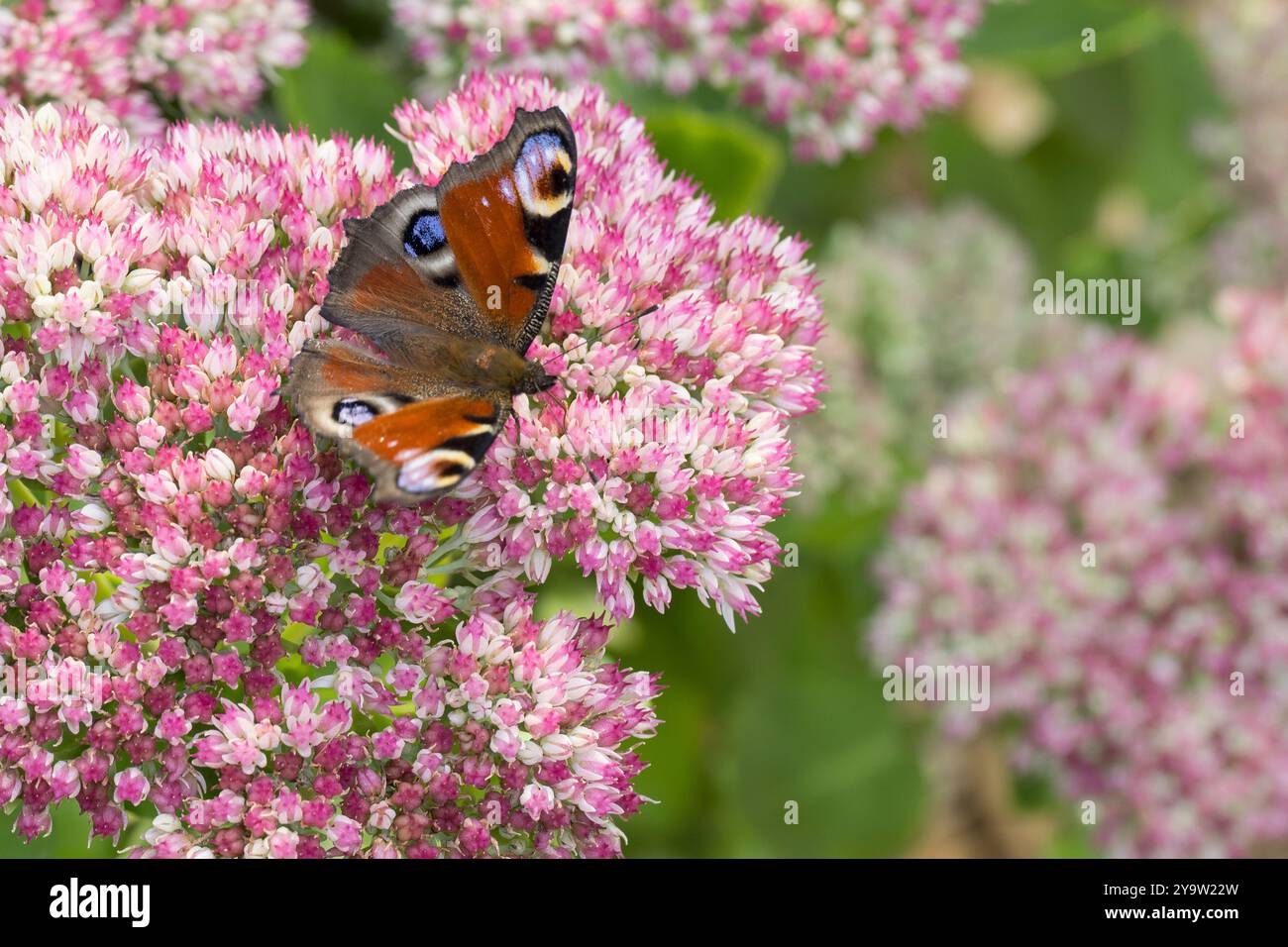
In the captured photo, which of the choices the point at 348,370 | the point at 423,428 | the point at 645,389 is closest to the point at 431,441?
the point at 423,428

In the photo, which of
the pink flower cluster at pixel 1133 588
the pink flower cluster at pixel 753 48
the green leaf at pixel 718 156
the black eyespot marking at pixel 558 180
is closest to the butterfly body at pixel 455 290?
the black eyespot marking at pixel 558 180

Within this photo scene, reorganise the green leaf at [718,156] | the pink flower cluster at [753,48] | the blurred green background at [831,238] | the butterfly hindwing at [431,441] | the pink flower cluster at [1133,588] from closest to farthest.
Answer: the butterfly hindwing at [431,441], the pink flower cluster at [753,48], the green leaf at [718,156], the blurred green background at [831,238], the pink flower cluster at [1133,588]

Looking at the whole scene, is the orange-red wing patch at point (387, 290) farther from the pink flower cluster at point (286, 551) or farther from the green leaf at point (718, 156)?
the green leaf at point (718, 156)

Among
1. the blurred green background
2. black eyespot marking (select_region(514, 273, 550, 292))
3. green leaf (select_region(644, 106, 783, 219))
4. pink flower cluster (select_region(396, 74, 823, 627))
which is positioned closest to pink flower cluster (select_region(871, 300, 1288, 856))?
the blurred green background

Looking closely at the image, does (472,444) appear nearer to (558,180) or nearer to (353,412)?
(353,412)

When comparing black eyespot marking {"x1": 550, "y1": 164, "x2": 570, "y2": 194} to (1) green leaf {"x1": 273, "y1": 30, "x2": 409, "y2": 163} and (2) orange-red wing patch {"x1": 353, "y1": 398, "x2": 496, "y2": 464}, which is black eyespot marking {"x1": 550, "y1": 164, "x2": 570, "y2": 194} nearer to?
(2) orange-red wing patch {"x1": 353, "y1": 398, "x2": 496, "y2": 464}
